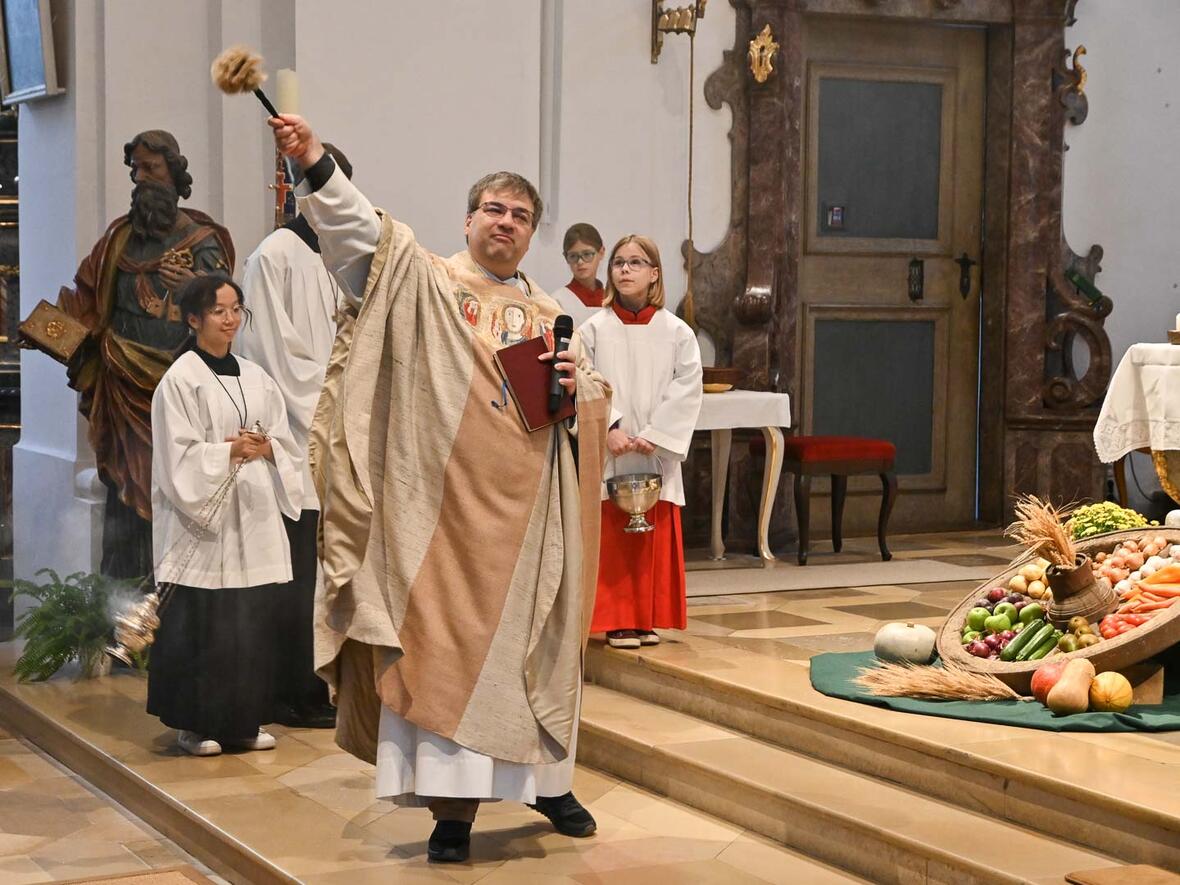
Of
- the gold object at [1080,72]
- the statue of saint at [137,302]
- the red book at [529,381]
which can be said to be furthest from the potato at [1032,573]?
the gold object at [1080,72]

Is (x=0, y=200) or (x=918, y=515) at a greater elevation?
(x=0, y=200)

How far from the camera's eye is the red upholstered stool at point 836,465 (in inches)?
332

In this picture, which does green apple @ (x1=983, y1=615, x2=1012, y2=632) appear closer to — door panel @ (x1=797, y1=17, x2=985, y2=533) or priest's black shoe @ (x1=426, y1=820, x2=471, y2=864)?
priest's black shoe @ (x1=426, y1=820, x2=471, y2=864)

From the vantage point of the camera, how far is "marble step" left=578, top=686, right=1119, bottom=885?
4.23 meters

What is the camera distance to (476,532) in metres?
4.47

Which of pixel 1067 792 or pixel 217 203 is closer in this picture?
pixel 1067 792

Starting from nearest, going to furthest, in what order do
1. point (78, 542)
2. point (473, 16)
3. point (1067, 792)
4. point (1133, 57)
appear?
point (1067, 792) < point (78, 542) < point (473, 16) < point (1133, 57)

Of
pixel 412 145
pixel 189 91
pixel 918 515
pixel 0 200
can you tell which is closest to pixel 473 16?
pixel 412 145

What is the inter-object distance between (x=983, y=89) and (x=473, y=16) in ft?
10.1

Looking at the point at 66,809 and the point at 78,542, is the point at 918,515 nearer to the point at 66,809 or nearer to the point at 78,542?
the point at 78,542

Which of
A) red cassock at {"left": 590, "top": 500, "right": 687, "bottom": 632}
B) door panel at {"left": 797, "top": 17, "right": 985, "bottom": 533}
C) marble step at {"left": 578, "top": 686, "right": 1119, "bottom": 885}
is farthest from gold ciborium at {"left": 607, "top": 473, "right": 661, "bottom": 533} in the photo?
door panel at {"left": 797, "top": 17, "right": 985, "bottom": 533}

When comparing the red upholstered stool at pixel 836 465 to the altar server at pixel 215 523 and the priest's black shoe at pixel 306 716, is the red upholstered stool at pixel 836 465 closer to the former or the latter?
the priest's black shoe at pixel 306 716

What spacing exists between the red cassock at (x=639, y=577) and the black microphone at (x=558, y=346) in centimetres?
198

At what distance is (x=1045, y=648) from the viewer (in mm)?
5414
